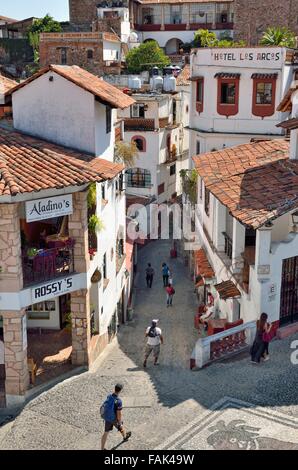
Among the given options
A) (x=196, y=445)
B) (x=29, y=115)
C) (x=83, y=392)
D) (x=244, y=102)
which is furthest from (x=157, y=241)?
(x=196, y=445)

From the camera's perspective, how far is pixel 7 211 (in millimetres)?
17969

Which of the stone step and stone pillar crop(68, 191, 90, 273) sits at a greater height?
stone pillar crop(68, 191, 90, 273)

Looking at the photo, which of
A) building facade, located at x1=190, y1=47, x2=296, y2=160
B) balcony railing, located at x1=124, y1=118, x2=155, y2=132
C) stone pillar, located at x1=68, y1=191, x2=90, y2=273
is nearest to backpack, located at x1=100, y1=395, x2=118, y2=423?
stone pillar, located at x1=68, y1=191, x2=90, y2=273

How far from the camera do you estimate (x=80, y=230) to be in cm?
2031

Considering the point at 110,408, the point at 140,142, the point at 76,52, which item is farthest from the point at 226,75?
the point at 76,52

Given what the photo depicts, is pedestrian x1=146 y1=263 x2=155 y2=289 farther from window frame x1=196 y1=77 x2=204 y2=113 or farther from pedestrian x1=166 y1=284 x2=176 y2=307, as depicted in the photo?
window frame x1=196 y1=77 x2=204 y2=113

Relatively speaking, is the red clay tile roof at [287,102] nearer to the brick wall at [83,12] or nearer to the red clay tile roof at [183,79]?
the red clay tile roof at [183,79]

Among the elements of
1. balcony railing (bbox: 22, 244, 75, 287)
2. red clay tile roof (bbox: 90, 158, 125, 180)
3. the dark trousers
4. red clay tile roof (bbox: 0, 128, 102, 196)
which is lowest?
the dark trousers

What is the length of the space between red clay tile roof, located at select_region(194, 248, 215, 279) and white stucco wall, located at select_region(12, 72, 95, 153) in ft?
25.6

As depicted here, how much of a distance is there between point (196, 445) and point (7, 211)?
8.36 meters

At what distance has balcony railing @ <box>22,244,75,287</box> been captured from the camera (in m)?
19.8

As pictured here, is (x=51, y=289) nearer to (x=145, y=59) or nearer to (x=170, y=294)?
(x=170, y=294)

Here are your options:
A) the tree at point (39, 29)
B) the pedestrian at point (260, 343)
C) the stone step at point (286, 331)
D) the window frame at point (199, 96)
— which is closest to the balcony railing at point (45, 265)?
the pedestrian at point (260, 343)

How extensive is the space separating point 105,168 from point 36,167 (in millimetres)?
2672
